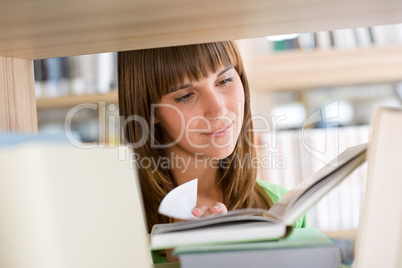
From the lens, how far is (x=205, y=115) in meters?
1.20

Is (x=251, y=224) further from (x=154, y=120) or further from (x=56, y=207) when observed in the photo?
(x=154, y=120)

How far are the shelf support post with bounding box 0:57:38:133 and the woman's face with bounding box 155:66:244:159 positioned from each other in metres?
0.35

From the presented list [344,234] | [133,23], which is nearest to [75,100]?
[344,234]

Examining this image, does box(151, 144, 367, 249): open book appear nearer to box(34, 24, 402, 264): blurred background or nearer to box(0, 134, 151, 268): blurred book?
box(0, 134, 151, 268): blurred book

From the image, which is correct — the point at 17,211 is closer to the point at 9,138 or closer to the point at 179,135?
the point at 9,138

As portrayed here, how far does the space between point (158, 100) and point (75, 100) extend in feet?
3.91

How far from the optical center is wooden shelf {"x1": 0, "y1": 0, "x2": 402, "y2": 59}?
0.58 meters

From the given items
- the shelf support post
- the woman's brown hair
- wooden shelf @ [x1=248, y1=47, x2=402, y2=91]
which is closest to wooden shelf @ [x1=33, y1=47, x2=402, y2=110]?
wooden shelf @ [x1=248, y1=47, x2=402, y2=91]

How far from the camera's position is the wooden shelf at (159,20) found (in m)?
0.58

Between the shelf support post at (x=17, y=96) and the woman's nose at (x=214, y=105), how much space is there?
430 millimetres

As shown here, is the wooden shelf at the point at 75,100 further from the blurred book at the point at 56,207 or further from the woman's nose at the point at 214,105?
the blurred book at the point at 56,207

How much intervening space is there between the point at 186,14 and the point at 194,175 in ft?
2.35

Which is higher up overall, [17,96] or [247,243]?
[17,96]

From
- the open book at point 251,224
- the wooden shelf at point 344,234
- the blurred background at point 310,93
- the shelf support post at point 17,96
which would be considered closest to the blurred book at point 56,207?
the open book at point 251,224
